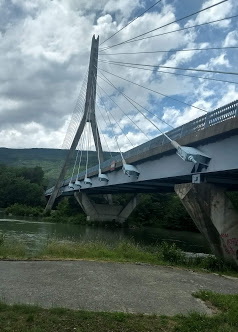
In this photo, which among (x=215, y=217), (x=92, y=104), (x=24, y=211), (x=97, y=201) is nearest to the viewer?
(x=215, y=217)

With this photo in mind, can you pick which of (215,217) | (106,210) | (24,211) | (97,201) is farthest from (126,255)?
(24,211)

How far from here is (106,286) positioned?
905 cm

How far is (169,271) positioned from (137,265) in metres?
1.28

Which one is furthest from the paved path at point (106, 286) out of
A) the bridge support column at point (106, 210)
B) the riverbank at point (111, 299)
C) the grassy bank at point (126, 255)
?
the bridge support column at point (106, 210)

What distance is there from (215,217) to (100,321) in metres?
11.4

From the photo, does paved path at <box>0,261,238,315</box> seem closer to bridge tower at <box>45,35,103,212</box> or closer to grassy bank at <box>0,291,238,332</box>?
grassy bank at <box>0,291,238,332</box>

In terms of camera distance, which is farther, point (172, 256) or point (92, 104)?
point (92, 104)

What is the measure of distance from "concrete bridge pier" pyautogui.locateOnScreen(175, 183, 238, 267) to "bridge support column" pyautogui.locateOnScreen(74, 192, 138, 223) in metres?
39.5

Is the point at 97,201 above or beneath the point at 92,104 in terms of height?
beneath

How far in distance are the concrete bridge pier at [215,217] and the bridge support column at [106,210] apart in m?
39.5

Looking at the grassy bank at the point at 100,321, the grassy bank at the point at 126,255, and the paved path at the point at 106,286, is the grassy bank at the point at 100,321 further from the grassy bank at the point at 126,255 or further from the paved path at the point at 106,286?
the grassy bank at the point at 126,255

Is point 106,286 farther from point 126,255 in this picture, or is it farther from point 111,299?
point 126,255

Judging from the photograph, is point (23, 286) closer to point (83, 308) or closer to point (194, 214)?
point (83, 308)

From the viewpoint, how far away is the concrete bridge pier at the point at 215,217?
16.2 m
